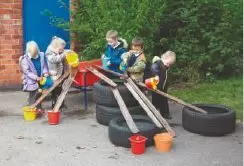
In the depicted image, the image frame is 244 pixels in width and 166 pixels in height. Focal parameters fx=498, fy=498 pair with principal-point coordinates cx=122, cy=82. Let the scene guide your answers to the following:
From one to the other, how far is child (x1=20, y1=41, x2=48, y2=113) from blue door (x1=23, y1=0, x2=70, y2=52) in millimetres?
2305

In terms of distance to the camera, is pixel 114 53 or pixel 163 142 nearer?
pixel 163 142

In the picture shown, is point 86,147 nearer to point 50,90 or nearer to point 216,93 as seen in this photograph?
point 50,90

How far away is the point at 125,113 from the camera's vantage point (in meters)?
6.85

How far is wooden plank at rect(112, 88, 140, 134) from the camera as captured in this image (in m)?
6.46

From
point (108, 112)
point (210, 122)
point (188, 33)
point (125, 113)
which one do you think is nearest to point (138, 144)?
point (125, 113)

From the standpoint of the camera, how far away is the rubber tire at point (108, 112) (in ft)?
24.7

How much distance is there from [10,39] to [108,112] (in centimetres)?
385

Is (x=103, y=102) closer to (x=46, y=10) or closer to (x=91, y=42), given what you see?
(x=91, y=42)

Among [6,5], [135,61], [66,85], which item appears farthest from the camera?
[6,5]

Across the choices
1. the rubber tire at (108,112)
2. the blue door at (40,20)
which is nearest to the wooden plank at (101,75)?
the rubber tire at (108,112)

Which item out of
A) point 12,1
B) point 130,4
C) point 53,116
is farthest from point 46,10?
point 53,116

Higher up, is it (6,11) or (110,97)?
(6,11)

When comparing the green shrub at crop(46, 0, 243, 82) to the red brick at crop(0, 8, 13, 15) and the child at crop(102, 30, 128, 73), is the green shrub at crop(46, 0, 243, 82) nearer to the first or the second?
the red brick at crop(0, 8, 13, 15)

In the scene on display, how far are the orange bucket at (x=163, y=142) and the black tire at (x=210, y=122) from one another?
0.80m
